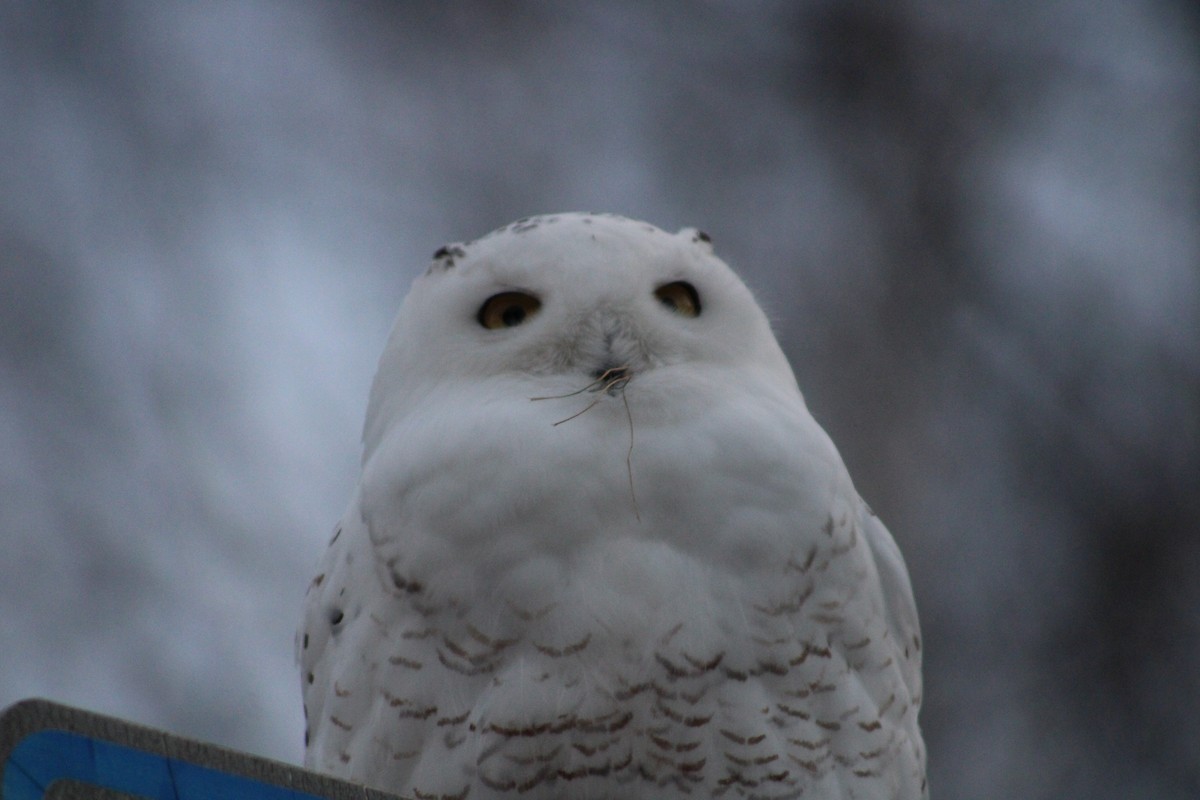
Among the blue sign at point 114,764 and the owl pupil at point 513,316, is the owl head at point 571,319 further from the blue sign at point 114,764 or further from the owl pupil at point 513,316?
the blue sign at point 114,764

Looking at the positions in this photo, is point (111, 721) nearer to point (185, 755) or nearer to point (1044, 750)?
point (185, 755)

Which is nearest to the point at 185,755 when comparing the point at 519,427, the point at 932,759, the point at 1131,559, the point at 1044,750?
the point at 519,427

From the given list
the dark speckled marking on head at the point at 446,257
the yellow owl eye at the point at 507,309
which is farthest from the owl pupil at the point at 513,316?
the dark speckled marking on head at the point at 446,257

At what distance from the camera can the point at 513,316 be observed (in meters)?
1.71

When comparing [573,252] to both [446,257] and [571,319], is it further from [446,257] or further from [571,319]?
[446,257]

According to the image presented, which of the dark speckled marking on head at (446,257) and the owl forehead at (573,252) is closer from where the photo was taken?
the owl forehead at (573,252)

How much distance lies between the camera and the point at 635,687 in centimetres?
→ 140

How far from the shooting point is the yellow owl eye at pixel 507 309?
5.57 ft

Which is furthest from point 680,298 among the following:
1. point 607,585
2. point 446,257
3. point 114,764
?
point 114,764

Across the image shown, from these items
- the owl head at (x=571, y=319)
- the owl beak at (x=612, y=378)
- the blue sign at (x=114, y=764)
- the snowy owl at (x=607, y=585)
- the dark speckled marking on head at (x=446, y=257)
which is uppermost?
the dark speckled marking on head at (x=446, y=257)

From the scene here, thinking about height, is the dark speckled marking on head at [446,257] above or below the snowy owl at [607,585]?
above

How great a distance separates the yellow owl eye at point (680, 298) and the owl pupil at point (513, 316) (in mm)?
202

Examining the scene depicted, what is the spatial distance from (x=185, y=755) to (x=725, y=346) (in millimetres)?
1020

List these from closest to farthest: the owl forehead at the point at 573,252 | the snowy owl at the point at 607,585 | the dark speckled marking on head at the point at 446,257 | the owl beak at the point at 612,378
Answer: the snowy owl at the point at 607,585 → the owl beak at the point at 612,378 → the owl forehead at the point at 573,252 → the dark speckled marking on head at the point at 446,257
